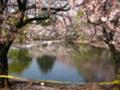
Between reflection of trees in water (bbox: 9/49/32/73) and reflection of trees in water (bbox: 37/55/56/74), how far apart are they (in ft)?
2.90

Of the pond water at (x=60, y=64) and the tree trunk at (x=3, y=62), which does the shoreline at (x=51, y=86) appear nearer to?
the tree trunk at (x=3, y=62)

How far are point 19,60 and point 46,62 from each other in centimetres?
201

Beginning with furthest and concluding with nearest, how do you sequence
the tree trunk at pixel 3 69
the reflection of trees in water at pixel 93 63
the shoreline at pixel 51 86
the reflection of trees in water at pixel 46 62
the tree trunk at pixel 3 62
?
the reflection of trees in water at pixel 46 62
the reflection of trees in water at pixel 93 63
the shoreline at pixel 51 86
the tree trunk at pixel 3 69
the tree trunk at pixel 3 62

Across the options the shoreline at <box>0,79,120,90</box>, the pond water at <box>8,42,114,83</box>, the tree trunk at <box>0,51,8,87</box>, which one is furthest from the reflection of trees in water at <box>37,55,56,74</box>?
the tree trunk at <box>0,51,8,87</box>

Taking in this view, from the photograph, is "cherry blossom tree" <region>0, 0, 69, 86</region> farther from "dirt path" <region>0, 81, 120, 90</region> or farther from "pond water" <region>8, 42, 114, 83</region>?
"pond water" <region>8, 42, 114, 83</region>

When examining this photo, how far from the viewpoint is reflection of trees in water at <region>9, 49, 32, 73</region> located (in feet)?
79.7

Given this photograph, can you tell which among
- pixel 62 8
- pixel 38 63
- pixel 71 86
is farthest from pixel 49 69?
pixel 62 8

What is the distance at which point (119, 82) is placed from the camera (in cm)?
1127

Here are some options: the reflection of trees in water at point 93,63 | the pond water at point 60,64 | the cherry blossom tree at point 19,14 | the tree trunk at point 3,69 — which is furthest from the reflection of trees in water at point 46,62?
the cherry blossom tree at point 19,14

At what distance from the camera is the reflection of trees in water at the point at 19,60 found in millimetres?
24281

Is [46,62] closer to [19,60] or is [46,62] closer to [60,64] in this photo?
[60,64]

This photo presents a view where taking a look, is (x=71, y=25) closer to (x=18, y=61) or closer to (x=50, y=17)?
(x=50, y=17)

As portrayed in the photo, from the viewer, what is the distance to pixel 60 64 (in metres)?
26.7

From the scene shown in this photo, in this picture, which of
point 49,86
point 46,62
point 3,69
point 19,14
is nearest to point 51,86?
point 49,86
